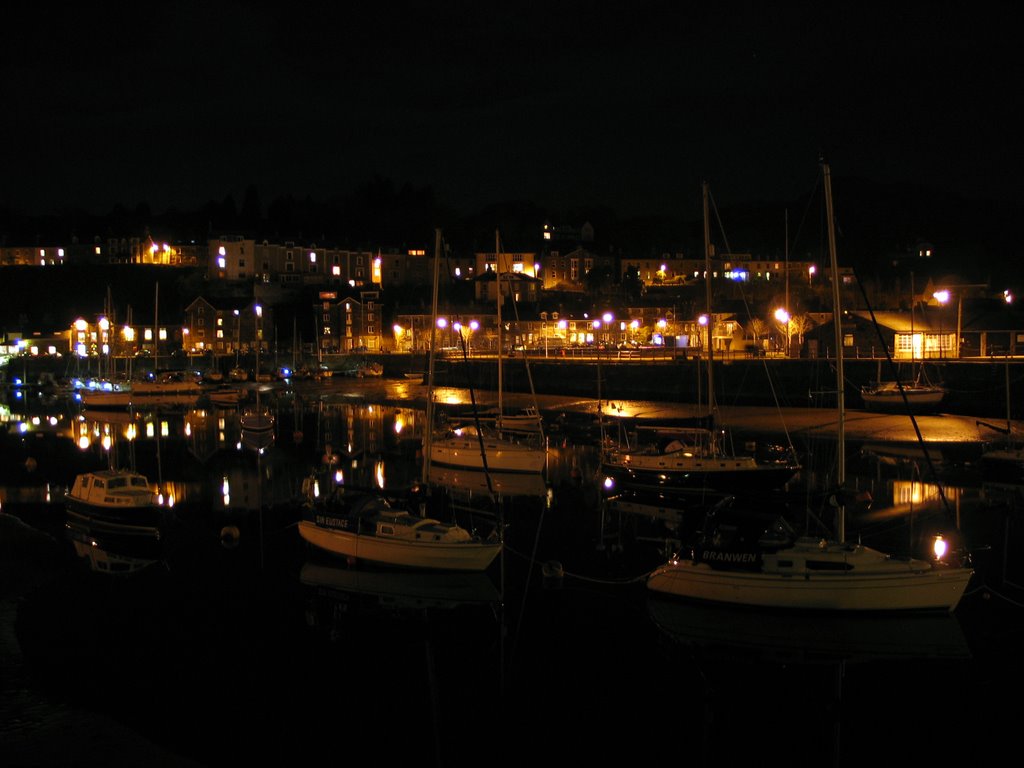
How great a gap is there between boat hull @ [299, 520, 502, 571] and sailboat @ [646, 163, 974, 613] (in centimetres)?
446

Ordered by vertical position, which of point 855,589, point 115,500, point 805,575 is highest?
point 115,500

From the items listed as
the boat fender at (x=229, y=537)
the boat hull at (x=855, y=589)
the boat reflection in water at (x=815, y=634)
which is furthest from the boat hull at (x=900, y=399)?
the boat fender at (x=229, y=537)

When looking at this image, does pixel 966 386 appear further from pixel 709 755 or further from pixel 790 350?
pixel 709 755

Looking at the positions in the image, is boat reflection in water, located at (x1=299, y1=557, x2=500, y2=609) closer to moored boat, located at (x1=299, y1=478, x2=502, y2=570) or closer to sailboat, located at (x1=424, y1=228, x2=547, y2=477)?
moored boat, located at (x1=299, y1=478, x2=502, y2=570)

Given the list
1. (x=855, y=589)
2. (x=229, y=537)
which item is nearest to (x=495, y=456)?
(x=229, y=537)

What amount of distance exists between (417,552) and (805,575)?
26.5 ft

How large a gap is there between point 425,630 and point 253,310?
327 ft

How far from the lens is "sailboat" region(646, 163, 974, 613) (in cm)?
1557

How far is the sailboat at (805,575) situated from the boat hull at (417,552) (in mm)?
4460

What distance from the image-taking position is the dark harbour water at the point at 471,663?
464 inches

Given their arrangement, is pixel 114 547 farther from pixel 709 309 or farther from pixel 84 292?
pixel 84 292

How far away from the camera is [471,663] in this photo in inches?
575

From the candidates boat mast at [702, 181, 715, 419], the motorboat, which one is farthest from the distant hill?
boat mast at [702, 181, 715, 419]

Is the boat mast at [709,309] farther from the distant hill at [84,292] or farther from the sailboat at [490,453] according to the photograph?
the distant hill at [84,292]
